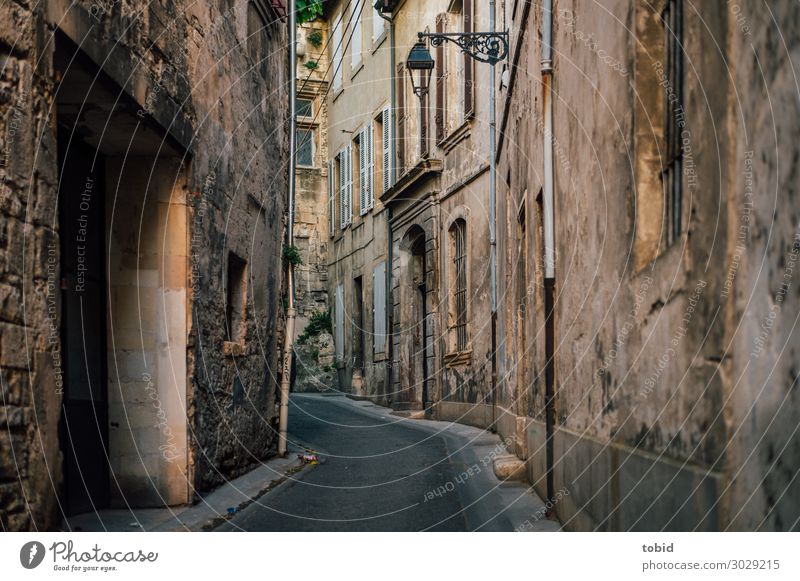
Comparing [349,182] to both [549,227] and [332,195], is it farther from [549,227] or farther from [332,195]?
[549,227]

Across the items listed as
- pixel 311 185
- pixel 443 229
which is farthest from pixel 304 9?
pixel 311 185

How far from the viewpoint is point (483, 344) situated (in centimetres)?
1395

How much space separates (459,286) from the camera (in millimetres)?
16000

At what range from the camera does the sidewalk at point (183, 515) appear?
5.77 m

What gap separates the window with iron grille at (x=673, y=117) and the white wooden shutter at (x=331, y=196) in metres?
21.1

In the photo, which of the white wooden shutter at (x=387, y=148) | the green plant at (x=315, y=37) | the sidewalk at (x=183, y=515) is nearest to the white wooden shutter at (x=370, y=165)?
the white wooden shutter at (x=387, y=148)

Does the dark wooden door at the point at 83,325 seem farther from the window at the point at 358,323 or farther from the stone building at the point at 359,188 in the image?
the window at the point at 358,323

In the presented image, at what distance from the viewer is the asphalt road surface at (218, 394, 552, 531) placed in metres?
6.11

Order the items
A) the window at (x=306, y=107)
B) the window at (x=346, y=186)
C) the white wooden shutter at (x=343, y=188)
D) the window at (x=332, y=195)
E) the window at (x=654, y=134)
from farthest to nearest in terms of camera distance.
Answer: the window at (x=306, y=107), the window at (x=332, y=195), the white wooden shutter at (x=343, y=188), the window at (x=346, y=186), the window at (x=654, y=134)

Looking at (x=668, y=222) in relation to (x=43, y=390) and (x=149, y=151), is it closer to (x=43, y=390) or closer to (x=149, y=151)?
(x=43, y=390)

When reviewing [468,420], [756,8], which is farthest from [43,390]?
[468,420]

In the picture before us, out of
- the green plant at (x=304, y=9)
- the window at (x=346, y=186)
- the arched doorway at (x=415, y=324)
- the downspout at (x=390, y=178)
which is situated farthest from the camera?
the window at (x=346, y=186)

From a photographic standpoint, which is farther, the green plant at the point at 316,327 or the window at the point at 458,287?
the green plant at the point at 316,327
